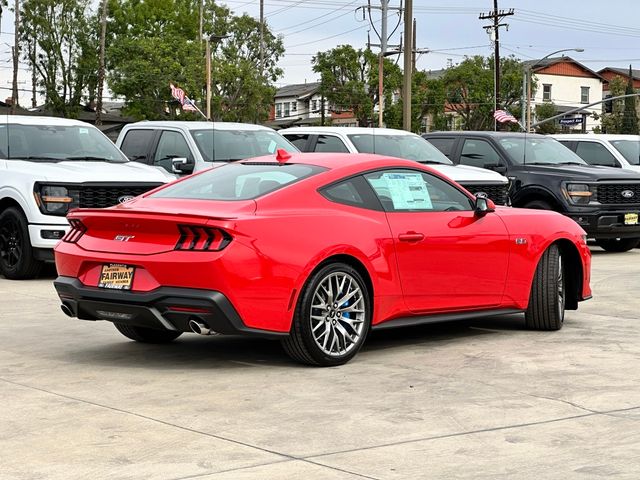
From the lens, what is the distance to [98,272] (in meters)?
7.85

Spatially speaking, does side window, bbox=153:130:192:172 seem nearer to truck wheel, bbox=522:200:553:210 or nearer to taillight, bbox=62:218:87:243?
truck wheel, bbox=522:200:553:210

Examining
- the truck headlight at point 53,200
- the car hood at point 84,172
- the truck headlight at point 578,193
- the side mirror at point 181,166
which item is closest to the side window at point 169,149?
the side mirror at point 181,166

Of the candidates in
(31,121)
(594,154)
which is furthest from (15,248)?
(594,154)

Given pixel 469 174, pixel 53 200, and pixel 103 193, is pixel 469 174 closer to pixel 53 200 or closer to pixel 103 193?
pixel 103 193

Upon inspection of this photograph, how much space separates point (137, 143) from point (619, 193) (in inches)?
295

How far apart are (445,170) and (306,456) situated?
39.9 feet

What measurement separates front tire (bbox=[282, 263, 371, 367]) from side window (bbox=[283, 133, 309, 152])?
1106 cm

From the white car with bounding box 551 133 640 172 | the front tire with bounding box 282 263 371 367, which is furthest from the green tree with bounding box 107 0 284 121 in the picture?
the front tire with bounding box 282 263 371 367

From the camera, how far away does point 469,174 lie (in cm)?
1755

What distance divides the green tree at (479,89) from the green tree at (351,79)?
15.7 ft

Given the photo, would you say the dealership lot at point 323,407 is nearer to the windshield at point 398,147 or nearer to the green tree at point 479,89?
the windshield at point 398,147

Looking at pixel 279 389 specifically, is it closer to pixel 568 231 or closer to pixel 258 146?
pixel 568 231

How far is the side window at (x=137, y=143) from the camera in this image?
17.2 metres

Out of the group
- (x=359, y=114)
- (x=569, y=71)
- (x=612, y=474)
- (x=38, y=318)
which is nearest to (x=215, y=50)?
(x=359, y=114)
